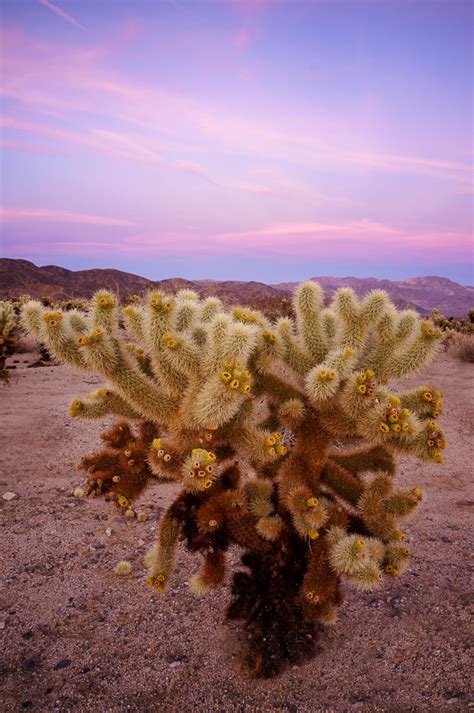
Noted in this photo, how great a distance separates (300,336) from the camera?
350 centimetres

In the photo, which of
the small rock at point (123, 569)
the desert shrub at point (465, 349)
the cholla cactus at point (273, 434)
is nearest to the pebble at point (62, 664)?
the cholla cactus at point (273, 434)

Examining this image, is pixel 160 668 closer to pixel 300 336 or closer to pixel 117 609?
pixel 117 609

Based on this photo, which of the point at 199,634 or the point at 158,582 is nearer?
the point at 158,582

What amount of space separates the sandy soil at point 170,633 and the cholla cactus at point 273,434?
0.29 metres

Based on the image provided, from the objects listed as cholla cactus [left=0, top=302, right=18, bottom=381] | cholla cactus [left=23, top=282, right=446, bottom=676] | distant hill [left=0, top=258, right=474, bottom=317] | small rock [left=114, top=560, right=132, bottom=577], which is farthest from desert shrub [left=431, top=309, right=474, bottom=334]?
distant hill [left=0, top=258, right=474, bottom=317]

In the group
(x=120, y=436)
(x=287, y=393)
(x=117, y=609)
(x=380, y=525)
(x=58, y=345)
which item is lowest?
(x=117, y=609)

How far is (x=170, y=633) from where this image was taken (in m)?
3.56

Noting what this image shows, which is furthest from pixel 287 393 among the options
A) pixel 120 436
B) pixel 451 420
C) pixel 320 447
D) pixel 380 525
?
pixel 451 420

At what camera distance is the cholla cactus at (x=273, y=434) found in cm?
284

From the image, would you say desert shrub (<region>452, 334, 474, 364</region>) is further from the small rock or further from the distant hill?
the distant hill

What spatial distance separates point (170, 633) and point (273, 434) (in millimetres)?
1709

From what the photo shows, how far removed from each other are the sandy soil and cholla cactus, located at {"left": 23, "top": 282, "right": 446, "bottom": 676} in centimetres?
29

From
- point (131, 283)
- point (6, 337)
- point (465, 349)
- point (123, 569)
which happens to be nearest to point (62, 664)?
point (123, 569)

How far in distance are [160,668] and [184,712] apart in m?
0.38
